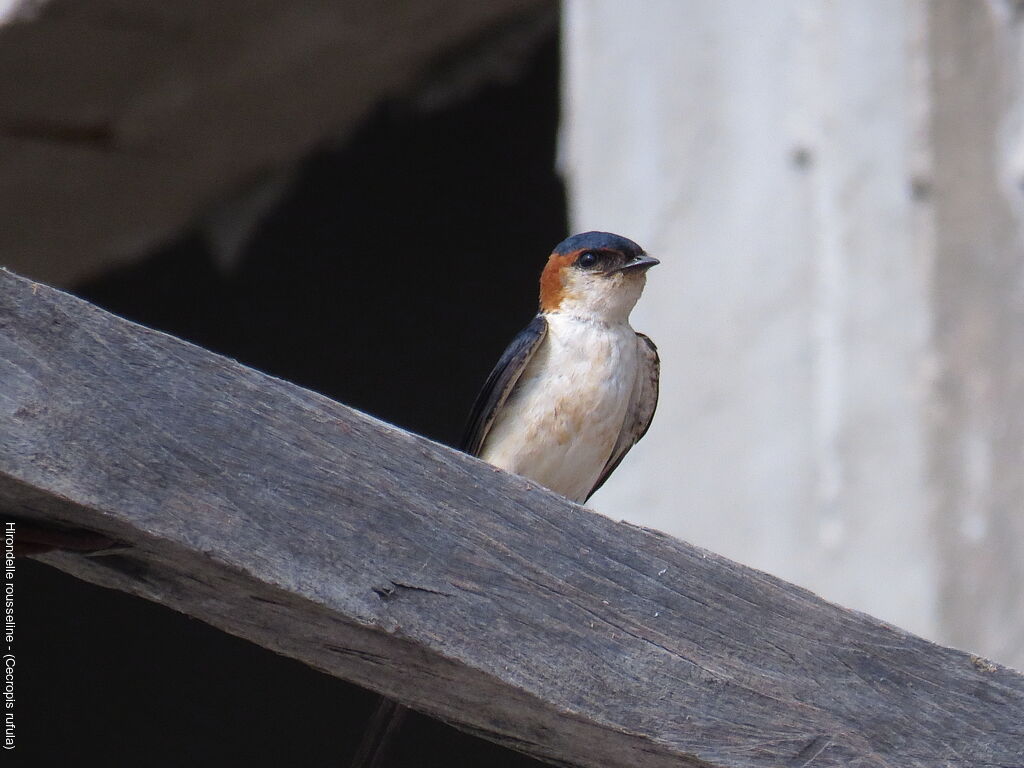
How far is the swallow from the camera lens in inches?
99.8

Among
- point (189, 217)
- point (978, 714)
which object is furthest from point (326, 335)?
point (978, 714)

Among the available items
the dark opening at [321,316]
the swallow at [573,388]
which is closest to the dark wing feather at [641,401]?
the swallow at [573,388]

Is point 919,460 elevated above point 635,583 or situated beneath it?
elevated above

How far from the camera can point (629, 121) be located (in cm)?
369

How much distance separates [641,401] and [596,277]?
225 mm

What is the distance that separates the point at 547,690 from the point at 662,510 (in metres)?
2.24

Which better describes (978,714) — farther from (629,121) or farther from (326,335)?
(326,335)

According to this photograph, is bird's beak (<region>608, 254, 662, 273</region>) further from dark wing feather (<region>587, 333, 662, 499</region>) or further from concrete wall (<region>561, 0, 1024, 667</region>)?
concrete wall (<region>561, 0, 1024, 667</region>)

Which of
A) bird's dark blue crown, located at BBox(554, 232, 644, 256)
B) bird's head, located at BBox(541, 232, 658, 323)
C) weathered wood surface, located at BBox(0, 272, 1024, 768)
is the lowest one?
weathered wood surface, located at BBox(0, 272, 1024, 768)

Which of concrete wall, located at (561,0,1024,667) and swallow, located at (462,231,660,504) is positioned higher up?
concrete wall, located at (561,0,1024,667)

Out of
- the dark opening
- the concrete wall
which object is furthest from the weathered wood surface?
the dark opening

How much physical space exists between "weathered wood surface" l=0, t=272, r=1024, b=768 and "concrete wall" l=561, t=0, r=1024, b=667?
1527 millimetres

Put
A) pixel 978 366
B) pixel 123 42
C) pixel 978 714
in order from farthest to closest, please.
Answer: pixel 123 42, pixel 978 366, pixel 978 714

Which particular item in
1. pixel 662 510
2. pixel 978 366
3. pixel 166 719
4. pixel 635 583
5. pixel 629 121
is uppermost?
pixel 629 121
